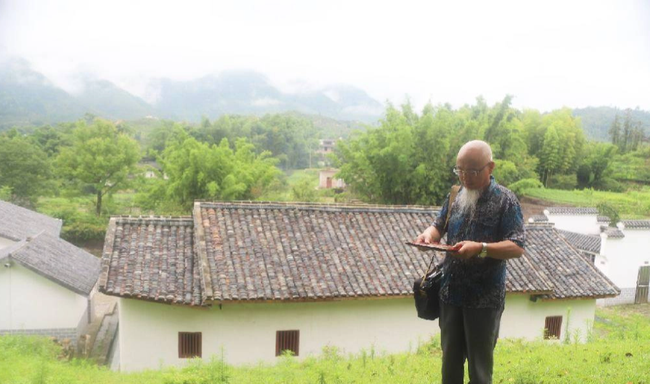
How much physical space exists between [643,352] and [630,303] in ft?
58.2

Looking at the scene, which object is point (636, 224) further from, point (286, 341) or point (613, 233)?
point (286, 341)

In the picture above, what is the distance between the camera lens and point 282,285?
9.36 meters

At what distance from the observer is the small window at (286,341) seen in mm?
9586

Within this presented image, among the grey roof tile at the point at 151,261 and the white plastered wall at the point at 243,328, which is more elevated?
the grey roof tile at the point at 151,261

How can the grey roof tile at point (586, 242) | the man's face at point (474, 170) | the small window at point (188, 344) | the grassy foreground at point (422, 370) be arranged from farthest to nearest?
the grey roof tile at point (586, 242) < the small window at point (188, 344) < the grassy foreground at point (422, 370) < the man's face at point (474, 170)

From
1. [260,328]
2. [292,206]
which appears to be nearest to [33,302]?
[260,328]

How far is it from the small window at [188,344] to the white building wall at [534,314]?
22.4ft

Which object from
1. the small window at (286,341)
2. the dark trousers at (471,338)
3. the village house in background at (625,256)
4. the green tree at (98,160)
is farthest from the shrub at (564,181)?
the dark trousers at (471,338)

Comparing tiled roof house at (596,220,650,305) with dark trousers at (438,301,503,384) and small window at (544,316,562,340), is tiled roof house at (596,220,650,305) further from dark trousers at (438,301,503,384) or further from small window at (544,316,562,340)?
dark trousers at (438,301,503,384)

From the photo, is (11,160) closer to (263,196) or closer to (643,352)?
(263,196)

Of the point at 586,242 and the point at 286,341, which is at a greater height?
the point at 286,341

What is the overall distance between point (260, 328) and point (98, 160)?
23923mm

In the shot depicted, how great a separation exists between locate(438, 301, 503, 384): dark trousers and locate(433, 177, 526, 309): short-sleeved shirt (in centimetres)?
7

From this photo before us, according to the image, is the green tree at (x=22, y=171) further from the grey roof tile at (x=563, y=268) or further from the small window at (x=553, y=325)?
the small window at (x=553, y=325)
